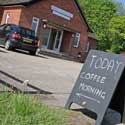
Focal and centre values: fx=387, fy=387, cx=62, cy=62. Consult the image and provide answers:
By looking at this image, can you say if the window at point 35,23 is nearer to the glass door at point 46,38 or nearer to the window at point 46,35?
the window at point 46,35

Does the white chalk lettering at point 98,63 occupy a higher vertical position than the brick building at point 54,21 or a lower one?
lower

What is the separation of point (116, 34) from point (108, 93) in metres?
47.9

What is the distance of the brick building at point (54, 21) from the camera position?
3297cm

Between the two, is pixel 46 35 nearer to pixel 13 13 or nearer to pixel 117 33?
pixel 13 13

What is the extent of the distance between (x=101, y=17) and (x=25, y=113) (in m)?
53.6

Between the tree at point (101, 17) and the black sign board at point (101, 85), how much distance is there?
4963 cm

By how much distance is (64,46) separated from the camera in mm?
37531

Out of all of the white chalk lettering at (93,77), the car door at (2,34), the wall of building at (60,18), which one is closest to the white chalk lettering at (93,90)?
the white chalk lettering at (93,77)

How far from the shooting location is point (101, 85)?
6.77 m

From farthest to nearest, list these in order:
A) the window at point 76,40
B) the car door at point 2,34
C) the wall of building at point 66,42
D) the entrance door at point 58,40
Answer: the window at point 76,40
the wall of building at point 66,42
the entrance door at point 58,40
the car door at point 2,34

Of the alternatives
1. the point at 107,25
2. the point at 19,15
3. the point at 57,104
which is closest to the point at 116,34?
the point at 107,25

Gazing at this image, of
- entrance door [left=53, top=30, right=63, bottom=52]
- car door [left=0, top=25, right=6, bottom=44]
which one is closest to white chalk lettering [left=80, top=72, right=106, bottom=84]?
car door [left=0, top=25, right=6, bottom=44]

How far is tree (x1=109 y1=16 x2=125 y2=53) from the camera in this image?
52844 millimetres

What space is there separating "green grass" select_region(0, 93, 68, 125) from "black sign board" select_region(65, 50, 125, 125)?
0.59 metres
